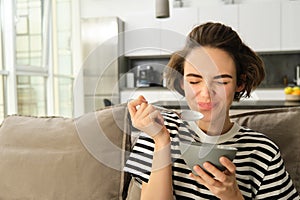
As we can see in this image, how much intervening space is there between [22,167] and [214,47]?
0.78m

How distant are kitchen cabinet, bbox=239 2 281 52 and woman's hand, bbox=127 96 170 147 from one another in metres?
4.02

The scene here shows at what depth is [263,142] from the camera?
104cm

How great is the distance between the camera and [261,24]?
4.67 m

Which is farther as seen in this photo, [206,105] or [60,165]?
[60,165]

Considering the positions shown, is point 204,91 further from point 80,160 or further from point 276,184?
point 80,160

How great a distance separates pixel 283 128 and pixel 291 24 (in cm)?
382

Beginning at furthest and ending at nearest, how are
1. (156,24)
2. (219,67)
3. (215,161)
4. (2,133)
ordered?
(156,24) → (2,133) → (219,67) → (215,161)

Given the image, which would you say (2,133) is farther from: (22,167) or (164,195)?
(164,195)

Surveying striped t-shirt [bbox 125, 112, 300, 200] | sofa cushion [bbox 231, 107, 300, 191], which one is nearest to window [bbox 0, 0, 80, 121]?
striped t-shirt [bbox 125, 112, 300, 200]

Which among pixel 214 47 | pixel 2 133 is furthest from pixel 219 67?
pixel 2 133

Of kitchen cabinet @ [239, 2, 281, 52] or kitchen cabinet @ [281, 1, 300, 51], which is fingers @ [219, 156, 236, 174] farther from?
kitchen cabinet @ [281, 1, 300, 51]

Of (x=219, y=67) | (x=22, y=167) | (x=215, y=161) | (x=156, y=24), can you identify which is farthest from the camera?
(x=156, y=24)

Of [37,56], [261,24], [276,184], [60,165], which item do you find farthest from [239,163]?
[261,24]

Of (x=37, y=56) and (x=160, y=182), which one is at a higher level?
(x=37, y=56)
